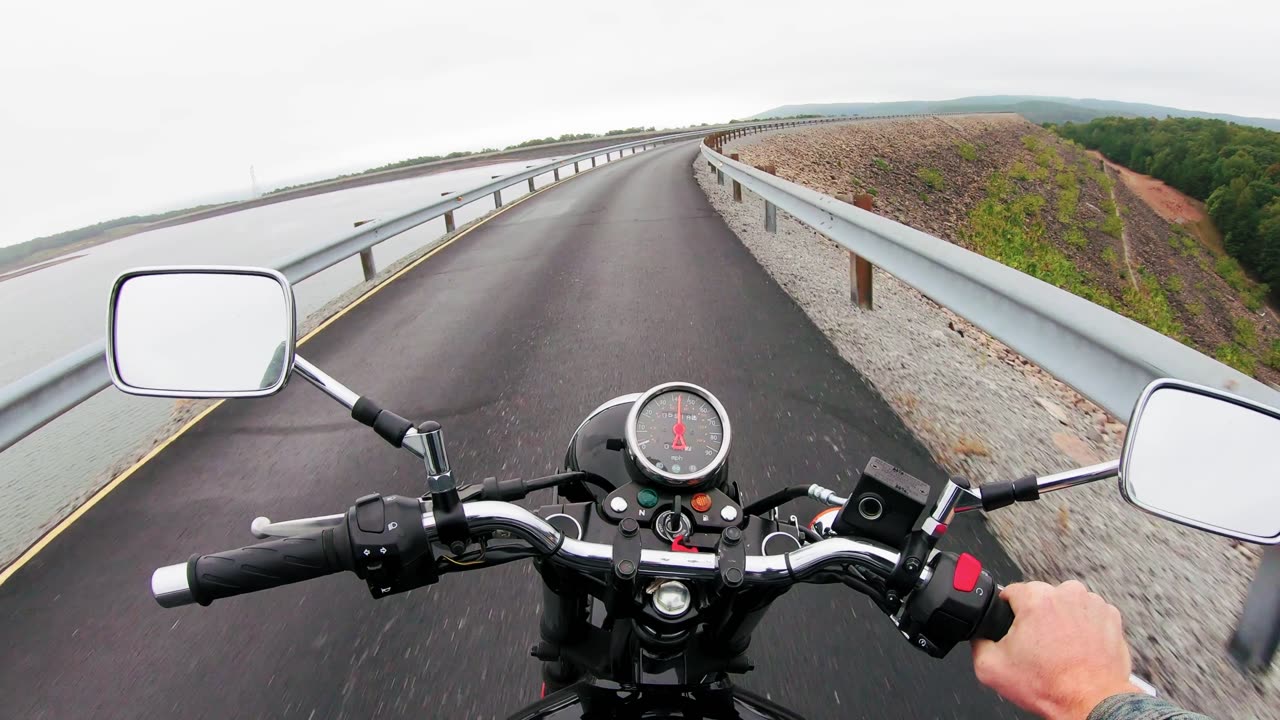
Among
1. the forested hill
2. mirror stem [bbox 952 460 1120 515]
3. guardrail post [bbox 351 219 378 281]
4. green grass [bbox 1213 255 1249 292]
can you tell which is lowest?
green grass [bbox 1213 255 1249 292]

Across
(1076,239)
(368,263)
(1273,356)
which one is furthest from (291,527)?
(1273,356)

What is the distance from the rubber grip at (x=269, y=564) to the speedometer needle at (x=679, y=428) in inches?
27.3

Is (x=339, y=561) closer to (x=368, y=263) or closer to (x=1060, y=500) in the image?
(x=1060, y=500)

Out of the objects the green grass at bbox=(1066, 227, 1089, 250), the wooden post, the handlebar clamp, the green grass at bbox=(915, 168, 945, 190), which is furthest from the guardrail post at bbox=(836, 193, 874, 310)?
the green grass at bbox=(1066, 227, 1089, 250)

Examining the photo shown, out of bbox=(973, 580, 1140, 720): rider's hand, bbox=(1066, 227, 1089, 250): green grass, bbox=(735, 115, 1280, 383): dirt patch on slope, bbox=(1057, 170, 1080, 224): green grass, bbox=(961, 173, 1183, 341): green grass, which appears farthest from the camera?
bbox=(1057, 170, 1080, 224): green grass

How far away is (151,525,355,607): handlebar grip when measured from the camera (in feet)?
3.95

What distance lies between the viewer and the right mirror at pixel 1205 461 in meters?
1.14

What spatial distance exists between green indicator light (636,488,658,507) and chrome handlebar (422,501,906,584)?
6.1 inches

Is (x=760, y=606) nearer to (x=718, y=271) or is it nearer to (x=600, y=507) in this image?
(x=600, y=507)

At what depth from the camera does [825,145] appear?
3391 centimetres

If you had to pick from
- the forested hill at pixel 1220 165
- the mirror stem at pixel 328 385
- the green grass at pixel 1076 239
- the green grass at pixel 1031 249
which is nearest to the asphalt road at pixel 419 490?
the mirror stem at pixel 328 385

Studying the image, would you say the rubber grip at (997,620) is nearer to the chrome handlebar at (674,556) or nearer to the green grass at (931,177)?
the chrome handlebar at (674,556)

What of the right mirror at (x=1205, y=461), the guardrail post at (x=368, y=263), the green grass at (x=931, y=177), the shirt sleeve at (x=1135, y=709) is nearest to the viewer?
the shirt sleeve at (x=1135, y=709)

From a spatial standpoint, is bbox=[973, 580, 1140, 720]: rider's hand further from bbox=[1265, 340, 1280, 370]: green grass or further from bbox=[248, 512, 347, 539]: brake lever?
bbox=[1265, 340, 1280, 370]: green grass
